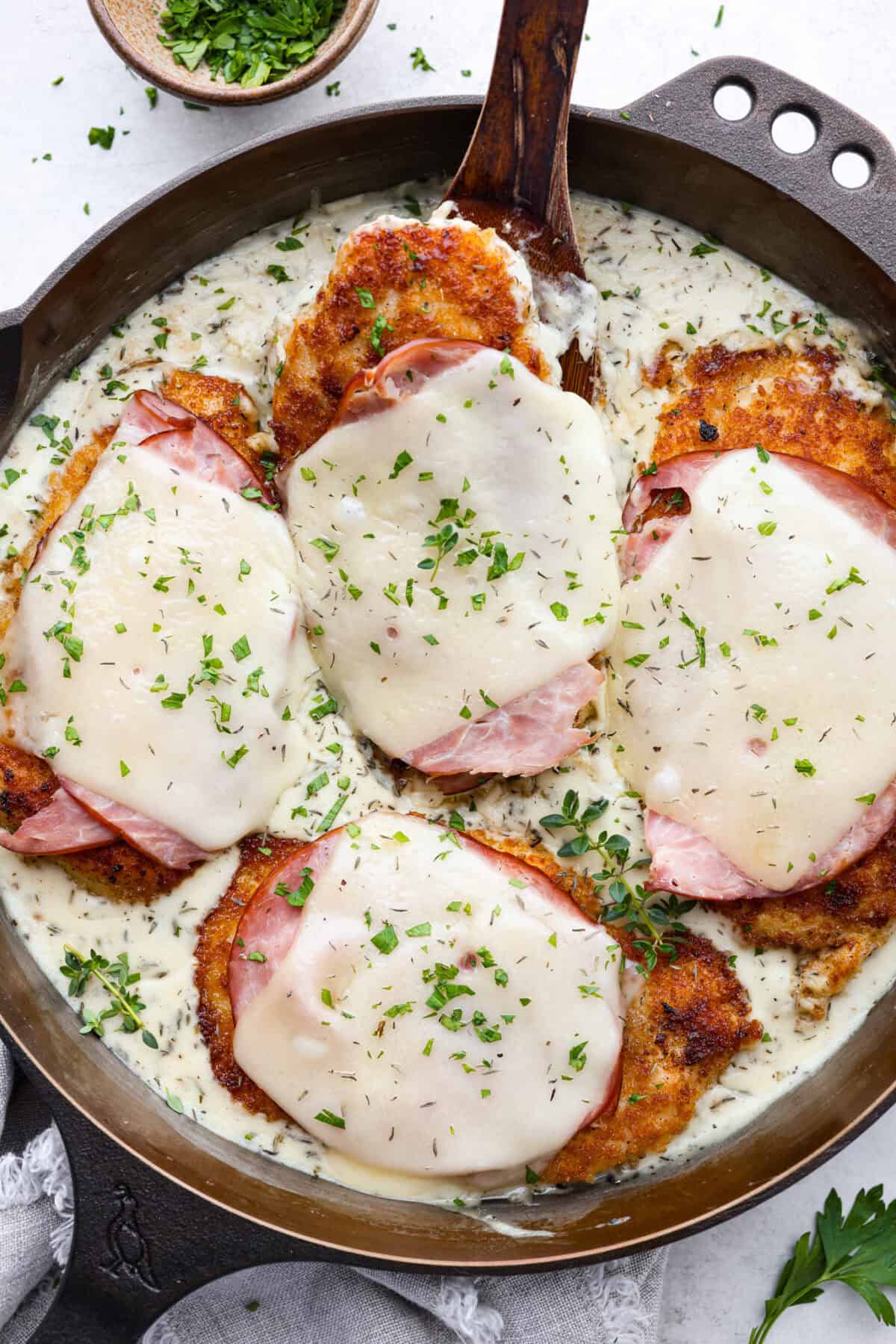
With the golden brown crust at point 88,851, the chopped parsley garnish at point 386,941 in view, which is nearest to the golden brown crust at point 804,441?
the chopped parsley garnish at point 386,941

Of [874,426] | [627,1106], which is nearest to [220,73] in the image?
[874,426]

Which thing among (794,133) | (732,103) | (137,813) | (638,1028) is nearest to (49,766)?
(137,813)

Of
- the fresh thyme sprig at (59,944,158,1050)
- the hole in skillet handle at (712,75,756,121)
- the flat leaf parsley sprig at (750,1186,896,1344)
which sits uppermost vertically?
the hole in skillet handle at (712,75,756,121)

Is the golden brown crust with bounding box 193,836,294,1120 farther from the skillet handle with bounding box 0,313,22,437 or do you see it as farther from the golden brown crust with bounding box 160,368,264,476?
the skillet handle with bounding box 0,313,22,437

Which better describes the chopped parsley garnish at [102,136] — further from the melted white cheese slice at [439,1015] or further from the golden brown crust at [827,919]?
the golden brown crust at [827,919]

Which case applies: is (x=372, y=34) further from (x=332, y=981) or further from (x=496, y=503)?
(x=332, y=981)

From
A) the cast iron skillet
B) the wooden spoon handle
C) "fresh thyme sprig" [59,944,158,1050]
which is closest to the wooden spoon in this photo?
the wooden spoon handle
